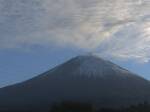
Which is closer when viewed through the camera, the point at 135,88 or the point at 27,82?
the point at 135,88

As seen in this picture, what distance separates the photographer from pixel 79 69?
15100 cm

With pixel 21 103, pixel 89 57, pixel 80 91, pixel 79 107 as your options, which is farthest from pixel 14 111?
pixel 89 57

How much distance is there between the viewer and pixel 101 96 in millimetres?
116188

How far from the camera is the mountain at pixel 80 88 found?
113 metres

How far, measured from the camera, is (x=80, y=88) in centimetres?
12812

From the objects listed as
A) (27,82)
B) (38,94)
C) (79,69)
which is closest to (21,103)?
(38,94)

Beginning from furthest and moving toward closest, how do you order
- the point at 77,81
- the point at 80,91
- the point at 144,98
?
1. the point at 77,81
2. the point at 80,91
3. the point at 144,98

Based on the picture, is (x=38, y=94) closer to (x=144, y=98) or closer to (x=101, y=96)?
(x=101, y=96)

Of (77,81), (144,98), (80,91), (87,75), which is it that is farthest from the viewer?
(87,75)

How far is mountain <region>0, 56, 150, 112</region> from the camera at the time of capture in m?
113

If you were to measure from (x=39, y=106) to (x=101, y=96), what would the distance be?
14.5 m

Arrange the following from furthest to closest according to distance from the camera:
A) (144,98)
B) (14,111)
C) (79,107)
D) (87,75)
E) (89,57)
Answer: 1. (89,57)
2. (87,75)
3. (144,98)
4. (14,111)
5. (79,107)

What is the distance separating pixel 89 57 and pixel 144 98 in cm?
5635

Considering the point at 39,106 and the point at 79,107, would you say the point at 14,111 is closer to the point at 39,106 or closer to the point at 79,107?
the point at 39,106
